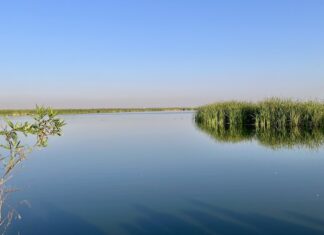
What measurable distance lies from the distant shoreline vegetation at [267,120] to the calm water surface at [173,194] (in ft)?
22.5

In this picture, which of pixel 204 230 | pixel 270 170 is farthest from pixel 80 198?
pixel 270 170

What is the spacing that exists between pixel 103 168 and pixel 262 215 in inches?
274

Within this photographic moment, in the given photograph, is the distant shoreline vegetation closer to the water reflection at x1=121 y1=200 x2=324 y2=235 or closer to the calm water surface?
the calm water surface

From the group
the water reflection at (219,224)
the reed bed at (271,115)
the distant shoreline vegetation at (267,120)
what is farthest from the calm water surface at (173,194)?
the reed bed at (271,115)

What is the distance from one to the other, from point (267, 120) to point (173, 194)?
66.0 ft

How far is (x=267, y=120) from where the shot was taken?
1080 inches

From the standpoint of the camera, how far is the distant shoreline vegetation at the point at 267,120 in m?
22.5

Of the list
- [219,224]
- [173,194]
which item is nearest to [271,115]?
[173,194]

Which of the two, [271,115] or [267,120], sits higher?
[271,115]

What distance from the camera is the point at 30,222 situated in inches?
277

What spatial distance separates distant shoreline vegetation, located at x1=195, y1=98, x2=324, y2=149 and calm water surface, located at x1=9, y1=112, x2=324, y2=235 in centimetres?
685

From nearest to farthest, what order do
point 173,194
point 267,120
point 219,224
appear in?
point 219,224
point 173,194
point 267,120

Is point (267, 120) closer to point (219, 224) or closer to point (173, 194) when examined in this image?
point (173, 194)

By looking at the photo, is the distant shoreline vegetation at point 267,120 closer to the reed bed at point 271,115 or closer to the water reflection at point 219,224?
the reed bed at point 271,115
